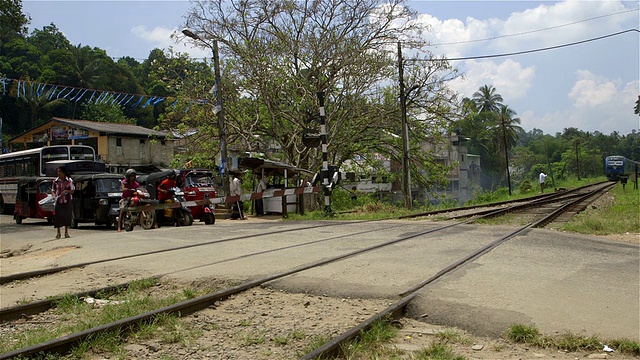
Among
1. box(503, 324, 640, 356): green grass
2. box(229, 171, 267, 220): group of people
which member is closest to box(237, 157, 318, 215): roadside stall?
box(229, 171, 267, 220): group of people

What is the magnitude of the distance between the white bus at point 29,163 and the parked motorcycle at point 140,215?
14.5 metres

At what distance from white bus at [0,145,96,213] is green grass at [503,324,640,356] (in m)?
27.0

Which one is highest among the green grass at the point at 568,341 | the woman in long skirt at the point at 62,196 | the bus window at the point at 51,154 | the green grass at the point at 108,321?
the bus window at the point at 51,154

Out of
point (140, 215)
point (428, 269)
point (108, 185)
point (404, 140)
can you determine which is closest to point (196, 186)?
point (108, 185)

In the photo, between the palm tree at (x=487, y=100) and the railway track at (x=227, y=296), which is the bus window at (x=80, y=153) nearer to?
the railway track at (x=227, y=296)

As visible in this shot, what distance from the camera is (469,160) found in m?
78.4

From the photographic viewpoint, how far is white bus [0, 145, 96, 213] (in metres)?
27.1

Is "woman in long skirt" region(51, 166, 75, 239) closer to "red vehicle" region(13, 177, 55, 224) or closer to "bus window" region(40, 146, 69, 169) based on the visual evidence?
"red vehicle" region(13, 177, 55, 224)

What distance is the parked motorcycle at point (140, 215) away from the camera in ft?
47.6

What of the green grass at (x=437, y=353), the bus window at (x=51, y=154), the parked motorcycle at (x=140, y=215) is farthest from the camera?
the bus window at (x=51, y=154)

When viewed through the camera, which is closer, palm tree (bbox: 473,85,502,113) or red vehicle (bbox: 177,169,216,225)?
red vehicle (bbox: 177,169,216,225)

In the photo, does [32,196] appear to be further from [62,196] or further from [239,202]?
[62,196]

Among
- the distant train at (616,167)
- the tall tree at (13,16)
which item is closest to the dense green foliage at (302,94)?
the tall tree at (13,16)

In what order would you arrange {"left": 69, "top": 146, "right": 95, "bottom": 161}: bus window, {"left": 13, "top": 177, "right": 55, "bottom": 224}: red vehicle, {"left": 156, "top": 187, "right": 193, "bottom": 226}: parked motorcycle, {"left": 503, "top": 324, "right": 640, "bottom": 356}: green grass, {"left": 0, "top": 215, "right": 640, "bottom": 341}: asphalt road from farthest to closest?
{"left": 69, "top": 146, "right": 95, "bottom": 161}: bus window → {"left": 13, "top": 177, "right": 55, "bottom": 224}: red vehicle → {"left": 156, "top": 187, "right": 193, "bottom": 226}: parked motorcycle → {"left": 0, "top": 215, "right": 640, "bottom": 341}: asphalt road → {"left": 503, "top": 324, "right": 640, "bottom": 356}: green grass
